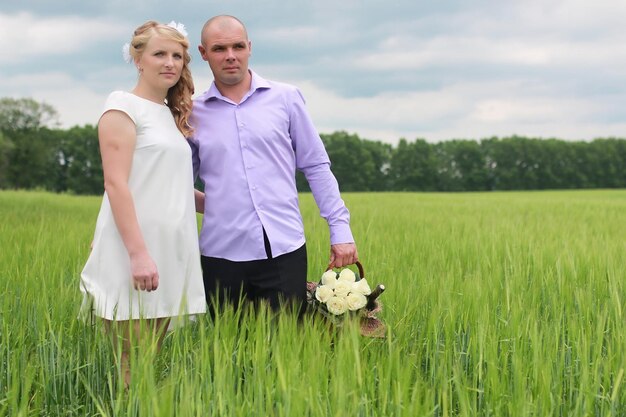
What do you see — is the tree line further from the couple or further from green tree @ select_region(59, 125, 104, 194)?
the couple

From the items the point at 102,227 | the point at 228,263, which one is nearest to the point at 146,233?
the point at 102,227

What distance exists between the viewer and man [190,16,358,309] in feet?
9.45

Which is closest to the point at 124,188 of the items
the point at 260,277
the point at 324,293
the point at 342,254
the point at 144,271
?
the point at 144,271

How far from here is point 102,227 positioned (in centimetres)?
247

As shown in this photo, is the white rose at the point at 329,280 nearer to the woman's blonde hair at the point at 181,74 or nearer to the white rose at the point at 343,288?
the white rose at the point at 343,288

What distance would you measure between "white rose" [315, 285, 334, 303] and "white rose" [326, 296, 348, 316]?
0.04 m

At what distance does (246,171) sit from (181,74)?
0.52m

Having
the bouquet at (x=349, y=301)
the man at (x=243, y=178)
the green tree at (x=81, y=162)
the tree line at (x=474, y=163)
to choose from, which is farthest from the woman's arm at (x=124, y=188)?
the tree line at (x=474, y=163)

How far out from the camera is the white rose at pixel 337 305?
2.71 metres

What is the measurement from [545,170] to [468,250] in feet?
202

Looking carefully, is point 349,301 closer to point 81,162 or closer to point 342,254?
point 342,254

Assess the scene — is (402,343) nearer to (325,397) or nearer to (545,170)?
(325,397)

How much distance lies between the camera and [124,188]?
7.69 ft

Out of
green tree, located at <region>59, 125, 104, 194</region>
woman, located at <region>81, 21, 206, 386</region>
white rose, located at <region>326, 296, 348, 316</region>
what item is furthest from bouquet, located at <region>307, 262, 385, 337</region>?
green tree, located at <region>59, 125, 104, 194</region>
